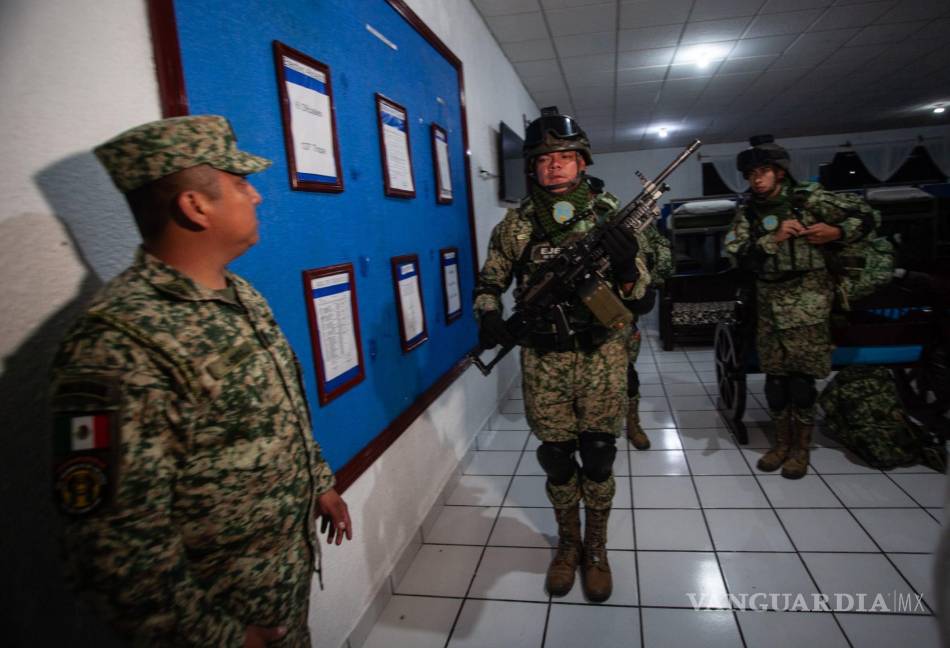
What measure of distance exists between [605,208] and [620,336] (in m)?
0.49

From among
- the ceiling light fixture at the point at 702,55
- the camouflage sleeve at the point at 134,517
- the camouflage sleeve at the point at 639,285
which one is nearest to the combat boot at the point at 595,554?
the camouflage sleeve at the point at 639,285

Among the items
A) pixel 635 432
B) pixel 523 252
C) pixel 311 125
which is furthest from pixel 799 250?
pixel 311 125

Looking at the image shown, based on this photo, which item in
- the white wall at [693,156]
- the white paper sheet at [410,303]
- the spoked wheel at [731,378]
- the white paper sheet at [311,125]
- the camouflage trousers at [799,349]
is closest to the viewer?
the white paper sheet at [311,125]

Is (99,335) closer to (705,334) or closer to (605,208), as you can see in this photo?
(605,208)

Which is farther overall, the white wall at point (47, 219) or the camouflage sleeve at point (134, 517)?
the white wall at point (47, 219)

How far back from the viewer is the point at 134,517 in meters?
0.65

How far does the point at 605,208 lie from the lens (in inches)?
72.9

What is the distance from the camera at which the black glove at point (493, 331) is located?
181cm

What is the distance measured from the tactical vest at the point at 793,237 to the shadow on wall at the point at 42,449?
2.64 metres

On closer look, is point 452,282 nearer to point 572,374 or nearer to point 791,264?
point 572,374

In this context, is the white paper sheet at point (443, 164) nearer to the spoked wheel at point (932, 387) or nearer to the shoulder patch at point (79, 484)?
the shoulder patch at point (79, 484)

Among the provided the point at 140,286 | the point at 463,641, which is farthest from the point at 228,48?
the point at 463,641

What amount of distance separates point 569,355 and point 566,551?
31.2 inches

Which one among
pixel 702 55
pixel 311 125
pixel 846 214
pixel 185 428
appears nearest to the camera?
pixel 185 428
